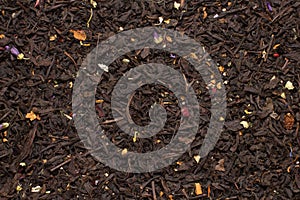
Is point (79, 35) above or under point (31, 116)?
above

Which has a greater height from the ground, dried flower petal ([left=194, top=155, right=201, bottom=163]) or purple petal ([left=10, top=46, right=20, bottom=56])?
purple petal ([left=10, top=46, right=20, bottom=56])

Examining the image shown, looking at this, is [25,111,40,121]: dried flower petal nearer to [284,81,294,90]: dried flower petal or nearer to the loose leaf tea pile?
the loose leaf tea pile

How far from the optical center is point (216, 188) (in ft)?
6.24

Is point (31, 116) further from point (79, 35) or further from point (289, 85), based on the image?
point (289, 85)

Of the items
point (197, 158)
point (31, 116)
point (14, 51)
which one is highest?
point (14, 51)

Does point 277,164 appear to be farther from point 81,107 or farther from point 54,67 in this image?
point 54,67

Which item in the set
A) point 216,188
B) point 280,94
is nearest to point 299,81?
point 280,94

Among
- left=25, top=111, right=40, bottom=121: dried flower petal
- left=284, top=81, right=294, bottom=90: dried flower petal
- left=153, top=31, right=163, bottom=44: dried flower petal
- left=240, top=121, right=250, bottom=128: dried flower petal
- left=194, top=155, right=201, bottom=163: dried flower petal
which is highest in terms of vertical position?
left=153, top=31, right=163, bottom=44: dried flower petal

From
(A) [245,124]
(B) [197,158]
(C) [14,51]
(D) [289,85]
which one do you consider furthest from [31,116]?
(D) [289,85]

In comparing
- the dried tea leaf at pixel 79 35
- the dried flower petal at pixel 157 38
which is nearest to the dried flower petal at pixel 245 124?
the dried flower petal at pixel 157 38

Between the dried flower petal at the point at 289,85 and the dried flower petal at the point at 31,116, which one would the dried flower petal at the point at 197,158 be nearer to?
the dried flower petal at the point at 289,85

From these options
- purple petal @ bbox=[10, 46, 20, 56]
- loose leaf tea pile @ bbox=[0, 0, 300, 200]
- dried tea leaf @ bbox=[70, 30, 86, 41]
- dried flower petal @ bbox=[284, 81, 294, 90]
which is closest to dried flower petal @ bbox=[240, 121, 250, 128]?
loose leaf tea pile @ bbox=[0, 0, 300, 200]

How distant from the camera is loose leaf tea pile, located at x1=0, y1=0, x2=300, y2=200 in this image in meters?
1.89

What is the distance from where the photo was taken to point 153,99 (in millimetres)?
1904
